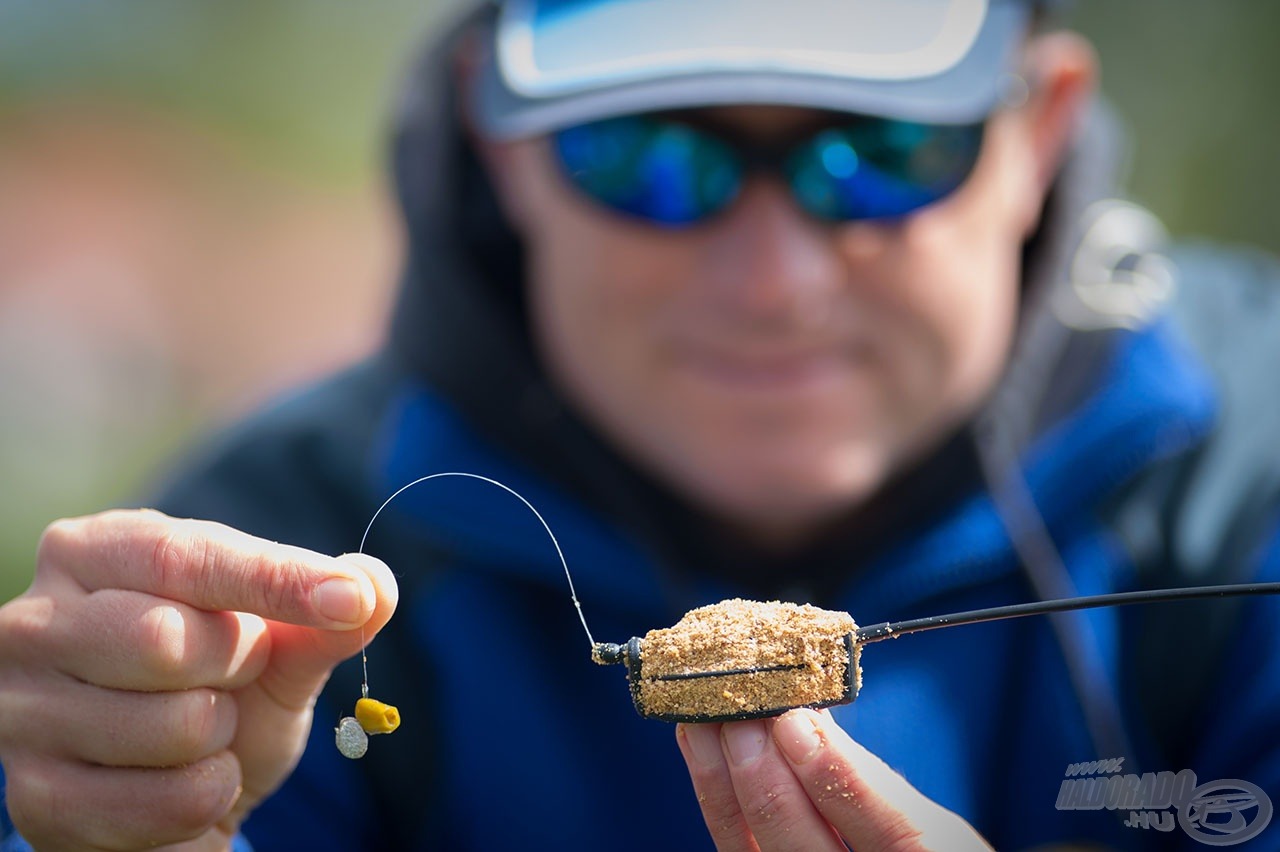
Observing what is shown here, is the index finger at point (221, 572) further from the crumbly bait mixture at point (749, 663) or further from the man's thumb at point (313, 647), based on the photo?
the crumbly bait mixture at point (749, 663)

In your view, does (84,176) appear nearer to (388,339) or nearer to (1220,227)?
(1220,227)

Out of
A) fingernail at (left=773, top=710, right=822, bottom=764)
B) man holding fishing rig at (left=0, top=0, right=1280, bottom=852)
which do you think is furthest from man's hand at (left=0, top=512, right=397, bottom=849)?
man holding fishing rig at (left=0, top=0, right=1280, bottom=852)

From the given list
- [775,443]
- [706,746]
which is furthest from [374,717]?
[775,443]

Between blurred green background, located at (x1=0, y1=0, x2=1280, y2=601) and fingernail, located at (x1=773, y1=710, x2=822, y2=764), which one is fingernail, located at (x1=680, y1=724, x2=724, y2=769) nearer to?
fingernail, located at (x1=773, y1=710, x2=822, y2=764)

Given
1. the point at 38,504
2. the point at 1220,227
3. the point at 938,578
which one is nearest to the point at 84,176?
the point at 38,504

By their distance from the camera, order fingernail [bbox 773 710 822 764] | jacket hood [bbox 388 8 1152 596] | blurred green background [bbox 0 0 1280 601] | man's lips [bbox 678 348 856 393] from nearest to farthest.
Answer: fingernail [bbox 773 710 822 764] < man's lips [bbox 678 348 856 393] < jacket hood [bbox 388 8 1152 596] < blurred green background [bbox 0 0 1280 601]

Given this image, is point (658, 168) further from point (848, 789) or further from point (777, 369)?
point (848, 789)
